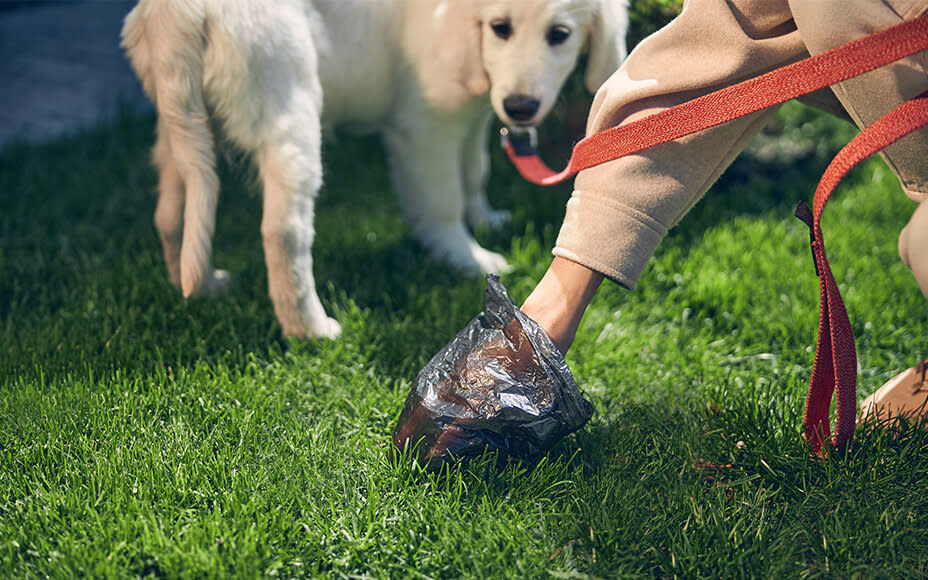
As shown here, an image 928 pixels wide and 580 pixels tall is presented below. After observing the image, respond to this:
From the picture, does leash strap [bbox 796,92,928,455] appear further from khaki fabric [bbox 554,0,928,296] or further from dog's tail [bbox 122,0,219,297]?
dog's tail [bbox 122,0,219,297]

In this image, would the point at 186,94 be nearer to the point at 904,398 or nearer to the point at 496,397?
the point at 496,397

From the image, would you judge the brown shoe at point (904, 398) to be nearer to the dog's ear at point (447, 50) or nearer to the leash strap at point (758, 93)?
the leash strap at point (758, 93)

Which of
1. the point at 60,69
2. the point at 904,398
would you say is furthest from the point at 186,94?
the point at 60,69

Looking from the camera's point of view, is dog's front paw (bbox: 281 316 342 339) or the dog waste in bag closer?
the dog waste in bag

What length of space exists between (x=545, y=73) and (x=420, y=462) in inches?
53.5

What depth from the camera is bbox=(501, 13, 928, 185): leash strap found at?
141 centimetres

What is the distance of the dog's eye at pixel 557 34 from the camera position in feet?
8.01

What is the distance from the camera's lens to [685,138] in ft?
5.52

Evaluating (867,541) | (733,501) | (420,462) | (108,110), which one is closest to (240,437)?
(420,462)

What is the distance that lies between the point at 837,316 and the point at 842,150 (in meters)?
0.35

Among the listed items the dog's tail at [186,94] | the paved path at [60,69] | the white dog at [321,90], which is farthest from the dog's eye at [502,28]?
the paved path at [60,69]

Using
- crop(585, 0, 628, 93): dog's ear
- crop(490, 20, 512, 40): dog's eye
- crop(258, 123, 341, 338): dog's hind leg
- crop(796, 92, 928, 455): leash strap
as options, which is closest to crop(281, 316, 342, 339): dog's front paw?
crop(258, 123, 341, 338): dog's hind leg

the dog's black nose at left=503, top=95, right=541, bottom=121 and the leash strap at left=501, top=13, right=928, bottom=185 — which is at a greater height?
the leash strap at left=501, top=13, right=928, bottom=185

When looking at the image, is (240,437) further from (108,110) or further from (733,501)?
(108,110)
